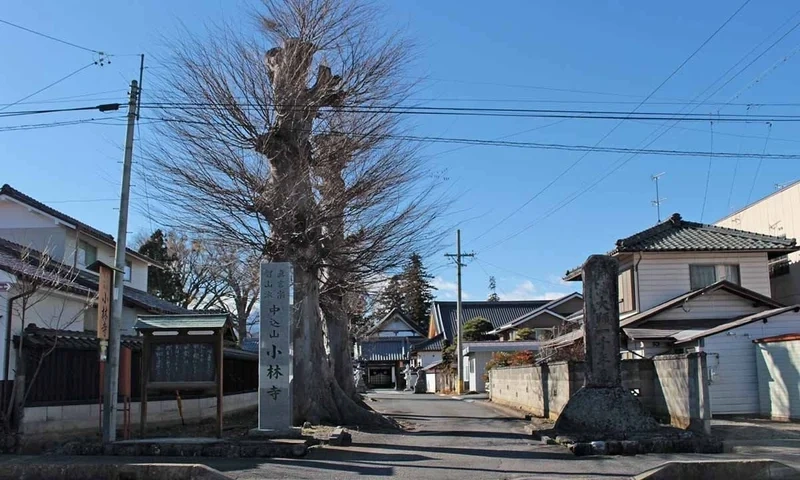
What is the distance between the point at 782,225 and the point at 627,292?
10049 millimetres

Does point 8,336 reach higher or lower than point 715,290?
lower

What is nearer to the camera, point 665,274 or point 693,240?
point 665,274

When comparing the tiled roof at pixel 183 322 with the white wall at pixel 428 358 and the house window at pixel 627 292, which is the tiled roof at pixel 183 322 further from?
the white wall at pixel 428 358

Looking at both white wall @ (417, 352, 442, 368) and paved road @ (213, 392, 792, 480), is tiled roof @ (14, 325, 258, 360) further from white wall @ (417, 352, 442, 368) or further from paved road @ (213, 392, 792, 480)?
white wall @ (417, 352, 442, 368)

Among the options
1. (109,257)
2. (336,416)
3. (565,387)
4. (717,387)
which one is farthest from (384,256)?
(109,257)

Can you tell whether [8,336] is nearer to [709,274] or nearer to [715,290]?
[715,290]

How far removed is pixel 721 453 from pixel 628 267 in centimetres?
1422

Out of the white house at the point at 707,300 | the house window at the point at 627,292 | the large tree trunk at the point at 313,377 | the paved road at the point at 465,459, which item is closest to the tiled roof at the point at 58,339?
the paved road at the point at 465,459

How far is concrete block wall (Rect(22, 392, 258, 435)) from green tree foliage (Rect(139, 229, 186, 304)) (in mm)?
21496

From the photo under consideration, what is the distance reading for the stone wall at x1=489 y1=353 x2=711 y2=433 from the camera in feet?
45.9

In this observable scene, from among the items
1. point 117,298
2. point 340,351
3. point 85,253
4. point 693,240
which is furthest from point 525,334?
point 117,298

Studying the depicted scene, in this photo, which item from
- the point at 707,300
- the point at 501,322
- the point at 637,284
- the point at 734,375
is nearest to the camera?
the point at 734,375

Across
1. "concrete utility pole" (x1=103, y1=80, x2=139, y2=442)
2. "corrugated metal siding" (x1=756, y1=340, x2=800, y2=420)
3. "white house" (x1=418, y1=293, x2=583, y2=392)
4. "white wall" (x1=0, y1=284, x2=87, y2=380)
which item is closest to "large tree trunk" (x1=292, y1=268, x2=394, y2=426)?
"concrete utility pole" (x1=103, y1=80, x2=139, y2=442)

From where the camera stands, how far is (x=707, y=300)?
915 inches
